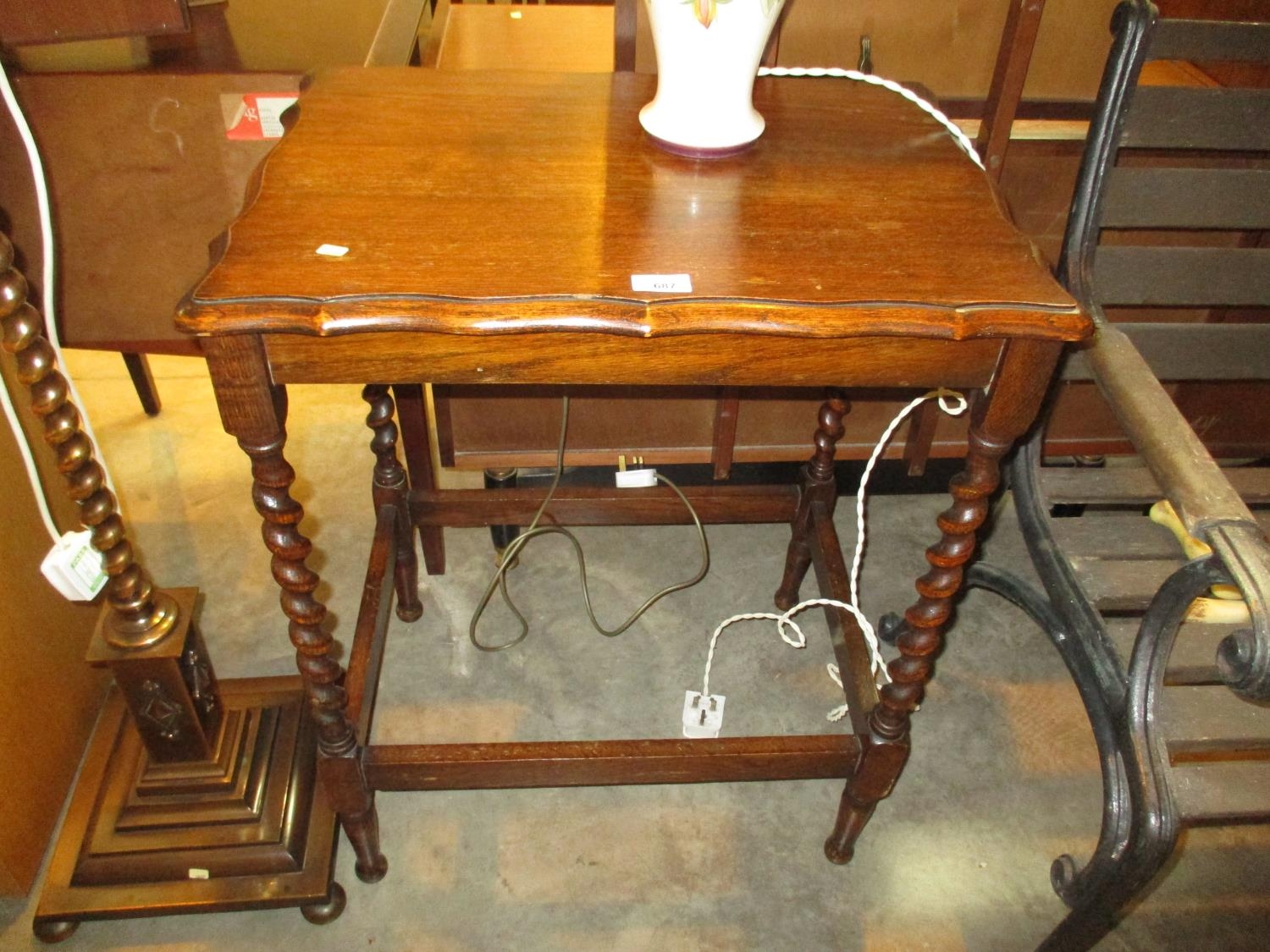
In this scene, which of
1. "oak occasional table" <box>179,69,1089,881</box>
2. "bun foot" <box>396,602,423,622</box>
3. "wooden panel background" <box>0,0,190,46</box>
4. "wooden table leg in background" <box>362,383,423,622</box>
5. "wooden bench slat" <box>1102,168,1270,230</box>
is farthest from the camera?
"bun foot" <box>396,602,423,622</box>

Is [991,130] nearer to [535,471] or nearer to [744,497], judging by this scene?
[744,497]

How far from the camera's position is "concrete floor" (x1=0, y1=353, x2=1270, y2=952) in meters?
1.17

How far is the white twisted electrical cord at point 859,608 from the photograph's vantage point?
1.05 metres

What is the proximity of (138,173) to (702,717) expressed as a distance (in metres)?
1.11

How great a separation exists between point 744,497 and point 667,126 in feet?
2.06

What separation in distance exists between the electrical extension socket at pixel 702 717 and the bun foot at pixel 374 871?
442 millimetres

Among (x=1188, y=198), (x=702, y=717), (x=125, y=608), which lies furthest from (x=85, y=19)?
(x=1188, y=198)

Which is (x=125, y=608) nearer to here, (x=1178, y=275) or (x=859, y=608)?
(x=859, y=608)

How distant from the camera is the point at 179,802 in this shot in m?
1.16

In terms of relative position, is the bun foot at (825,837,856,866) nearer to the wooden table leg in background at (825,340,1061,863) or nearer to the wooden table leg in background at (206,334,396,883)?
the wooden table leg in background at (825,340,1061,863)

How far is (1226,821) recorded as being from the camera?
2.95 ft

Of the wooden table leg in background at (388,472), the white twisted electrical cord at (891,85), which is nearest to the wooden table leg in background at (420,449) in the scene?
the wooden table leg in background at (388,472)

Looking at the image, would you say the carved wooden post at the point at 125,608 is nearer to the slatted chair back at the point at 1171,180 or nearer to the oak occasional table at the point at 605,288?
the oak occasional table at the point at 605,288

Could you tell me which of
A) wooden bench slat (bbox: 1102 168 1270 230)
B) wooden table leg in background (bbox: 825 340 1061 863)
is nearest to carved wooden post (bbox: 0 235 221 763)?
wooden table leg in background (bbox: 825 340 1061 863)
